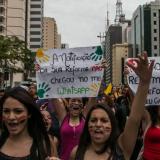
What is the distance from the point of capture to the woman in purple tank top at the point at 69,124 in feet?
21.6

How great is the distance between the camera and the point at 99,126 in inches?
167

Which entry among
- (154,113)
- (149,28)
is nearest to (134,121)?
(154,113)

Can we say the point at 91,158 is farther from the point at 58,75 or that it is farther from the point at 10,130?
the point at 58,75

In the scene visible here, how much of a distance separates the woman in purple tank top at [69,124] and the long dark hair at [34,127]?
2.43 m

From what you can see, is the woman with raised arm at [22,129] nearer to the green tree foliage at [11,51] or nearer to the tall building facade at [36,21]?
the green tree foliage at [11,51]

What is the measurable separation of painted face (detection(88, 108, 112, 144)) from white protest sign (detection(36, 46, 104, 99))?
3.03 m

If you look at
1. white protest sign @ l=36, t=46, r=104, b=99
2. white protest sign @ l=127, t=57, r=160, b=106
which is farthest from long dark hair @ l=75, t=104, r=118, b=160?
white protest sign @ l=36, t=46, r=104, b=99

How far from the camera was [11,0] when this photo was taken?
319ft

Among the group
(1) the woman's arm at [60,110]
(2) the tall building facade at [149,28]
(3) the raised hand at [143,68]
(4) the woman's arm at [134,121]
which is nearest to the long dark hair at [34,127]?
(4) the woman's arm at [134,121]

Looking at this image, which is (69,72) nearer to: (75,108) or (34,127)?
(75,108)

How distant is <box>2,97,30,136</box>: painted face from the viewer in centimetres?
388

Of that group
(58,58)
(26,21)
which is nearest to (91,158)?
(58,58)

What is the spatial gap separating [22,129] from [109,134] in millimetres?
702

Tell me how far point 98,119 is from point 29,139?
1.99 feet
